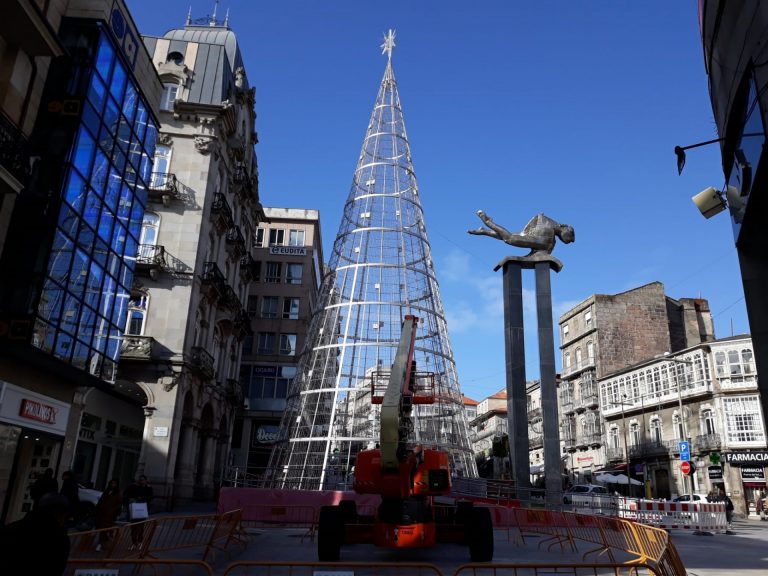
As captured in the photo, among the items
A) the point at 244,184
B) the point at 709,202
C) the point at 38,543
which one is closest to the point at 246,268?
the point at 244,184

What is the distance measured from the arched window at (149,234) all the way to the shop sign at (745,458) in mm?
38919

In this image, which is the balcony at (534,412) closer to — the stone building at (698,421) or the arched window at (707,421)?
the stone building at (698,421)

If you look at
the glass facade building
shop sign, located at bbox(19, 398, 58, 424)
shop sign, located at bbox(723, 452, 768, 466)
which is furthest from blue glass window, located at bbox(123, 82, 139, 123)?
shop sign, located at bbox(723, 452, 768, 466)

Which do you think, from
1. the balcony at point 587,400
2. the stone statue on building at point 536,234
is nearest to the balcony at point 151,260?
the stone statue on building at point 536,234

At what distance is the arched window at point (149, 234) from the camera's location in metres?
27.5

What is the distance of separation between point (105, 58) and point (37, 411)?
1037 centimetres

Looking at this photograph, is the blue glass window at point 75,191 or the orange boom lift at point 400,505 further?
the blue glass window at point 75,191

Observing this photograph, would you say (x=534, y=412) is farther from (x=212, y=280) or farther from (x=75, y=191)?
(x=75, y=191)

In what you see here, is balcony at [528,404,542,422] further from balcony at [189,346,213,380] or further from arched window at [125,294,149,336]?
arched window at [125,294,149,336]

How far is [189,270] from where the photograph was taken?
27766 millimetres

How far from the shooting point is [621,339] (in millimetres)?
56781

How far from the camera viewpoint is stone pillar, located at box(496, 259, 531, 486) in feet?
78.7

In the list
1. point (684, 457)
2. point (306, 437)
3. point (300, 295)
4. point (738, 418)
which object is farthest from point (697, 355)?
point (306, 437)

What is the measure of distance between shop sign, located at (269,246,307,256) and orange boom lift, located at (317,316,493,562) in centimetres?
4163
